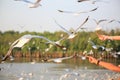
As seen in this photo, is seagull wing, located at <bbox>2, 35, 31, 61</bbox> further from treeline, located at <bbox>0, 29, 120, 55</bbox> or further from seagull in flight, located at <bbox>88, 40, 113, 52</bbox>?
seagull in flight, located at <bbox>88, 40, 113, 52</bbox>

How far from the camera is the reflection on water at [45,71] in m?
2.46

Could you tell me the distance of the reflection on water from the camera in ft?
8.08

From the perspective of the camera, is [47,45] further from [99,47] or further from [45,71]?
[99,47]

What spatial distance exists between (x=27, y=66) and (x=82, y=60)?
17.1 inches

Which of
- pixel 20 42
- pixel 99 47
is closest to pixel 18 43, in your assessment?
pixel 20 42

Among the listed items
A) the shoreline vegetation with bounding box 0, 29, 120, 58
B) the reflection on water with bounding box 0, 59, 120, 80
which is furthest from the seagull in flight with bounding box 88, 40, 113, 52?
the reflection on water with bounding box 0, 59, 120, 80

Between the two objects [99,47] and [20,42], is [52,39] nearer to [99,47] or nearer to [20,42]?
[20,42]

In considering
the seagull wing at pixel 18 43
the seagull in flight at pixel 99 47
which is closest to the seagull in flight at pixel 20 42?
the seagull wing at pixel 18 43

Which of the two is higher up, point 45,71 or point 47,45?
point 47,45

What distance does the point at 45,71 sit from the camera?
247 centimetres

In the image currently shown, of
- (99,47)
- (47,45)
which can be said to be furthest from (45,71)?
(99,47)

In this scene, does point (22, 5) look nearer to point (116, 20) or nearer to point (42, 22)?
point (42, 22)

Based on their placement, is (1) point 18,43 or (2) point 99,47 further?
(2) point 99,47

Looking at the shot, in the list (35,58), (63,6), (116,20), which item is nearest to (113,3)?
(116,20)
